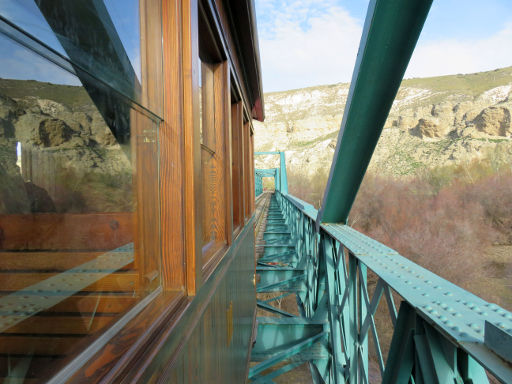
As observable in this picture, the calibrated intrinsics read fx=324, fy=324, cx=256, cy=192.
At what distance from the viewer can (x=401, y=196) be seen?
648 inches

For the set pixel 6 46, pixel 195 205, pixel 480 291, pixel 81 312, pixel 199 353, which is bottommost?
pixel 480 291

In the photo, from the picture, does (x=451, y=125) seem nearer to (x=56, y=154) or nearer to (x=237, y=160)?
(x=237, y=160)

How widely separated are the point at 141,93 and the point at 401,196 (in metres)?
17.3

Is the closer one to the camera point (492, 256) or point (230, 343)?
point (230, 343)

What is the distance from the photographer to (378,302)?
5.31ft

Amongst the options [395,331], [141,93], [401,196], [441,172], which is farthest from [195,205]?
[441,172]

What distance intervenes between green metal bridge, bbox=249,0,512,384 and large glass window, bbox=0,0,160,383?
96cm

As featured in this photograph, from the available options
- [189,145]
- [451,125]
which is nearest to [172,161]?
[189,145]

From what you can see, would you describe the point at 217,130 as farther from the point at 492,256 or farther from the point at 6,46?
the point at 492,256

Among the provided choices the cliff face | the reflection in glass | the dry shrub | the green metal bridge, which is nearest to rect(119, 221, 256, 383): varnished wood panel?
the cliff face

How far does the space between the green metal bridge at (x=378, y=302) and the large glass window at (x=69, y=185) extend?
0.96 metres

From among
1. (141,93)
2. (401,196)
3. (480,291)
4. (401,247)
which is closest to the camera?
(141,93)

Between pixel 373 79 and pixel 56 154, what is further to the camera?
pixel 373 79

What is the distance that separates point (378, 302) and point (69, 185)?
58.3 inches
